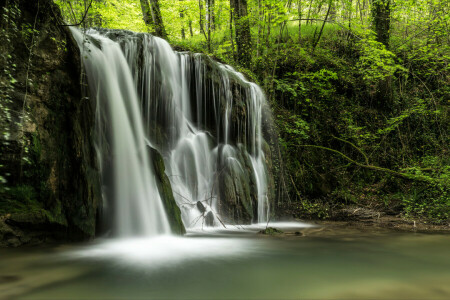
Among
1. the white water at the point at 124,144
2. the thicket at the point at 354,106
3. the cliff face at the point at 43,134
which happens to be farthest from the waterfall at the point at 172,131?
the thicket at the point at 354,106

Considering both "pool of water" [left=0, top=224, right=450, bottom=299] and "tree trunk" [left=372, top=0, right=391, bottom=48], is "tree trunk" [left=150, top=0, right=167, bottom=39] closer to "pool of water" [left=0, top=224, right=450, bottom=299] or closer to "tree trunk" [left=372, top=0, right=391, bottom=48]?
"tree trunk" [left=372, top=0, right=391, bottom=48]

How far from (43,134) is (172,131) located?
3248mm

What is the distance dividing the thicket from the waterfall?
4.75 ft

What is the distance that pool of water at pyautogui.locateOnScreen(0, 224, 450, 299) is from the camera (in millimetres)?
2648

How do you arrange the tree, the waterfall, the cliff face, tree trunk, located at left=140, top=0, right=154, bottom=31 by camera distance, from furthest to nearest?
tree trunk, located at left=140, top=0, right=154, bottom=31, the tree, the waterfall, the cliff face

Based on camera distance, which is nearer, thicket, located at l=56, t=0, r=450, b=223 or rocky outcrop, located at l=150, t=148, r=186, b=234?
rocky outcrop, located at l=150, t=148, r=186, b=234

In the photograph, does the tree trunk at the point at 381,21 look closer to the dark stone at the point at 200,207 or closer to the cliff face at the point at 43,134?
the dark stone at the point at 200,207

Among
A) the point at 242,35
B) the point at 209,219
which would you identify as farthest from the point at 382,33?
the point at 209,219

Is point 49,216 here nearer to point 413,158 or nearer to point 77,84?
point 77,84

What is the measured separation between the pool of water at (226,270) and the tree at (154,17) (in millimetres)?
8312

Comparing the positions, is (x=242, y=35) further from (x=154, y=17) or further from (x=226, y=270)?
(x=226, y=270)

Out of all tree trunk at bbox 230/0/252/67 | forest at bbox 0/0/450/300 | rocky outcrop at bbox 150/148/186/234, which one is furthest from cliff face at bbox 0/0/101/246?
tree trunk at bbox 230/0/252/67

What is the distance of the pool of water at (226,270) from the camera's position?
2.65m

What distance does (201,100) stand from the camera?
782 centimetres
